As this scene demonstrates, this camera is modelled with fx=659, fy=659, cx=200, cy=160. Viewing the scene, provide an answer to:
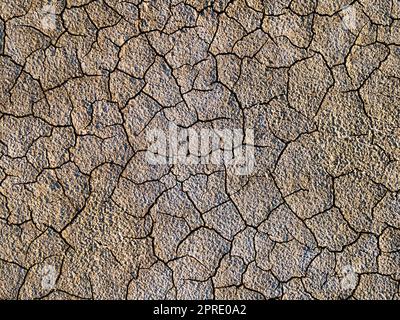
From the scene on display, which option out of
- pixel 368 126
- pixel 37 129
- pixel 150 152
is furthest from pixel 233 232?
pixel 37 129

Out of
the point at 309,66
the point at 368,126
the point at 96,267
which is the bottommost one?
the point at 96,267

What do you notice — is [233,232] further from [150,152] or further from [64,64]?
[64,64]

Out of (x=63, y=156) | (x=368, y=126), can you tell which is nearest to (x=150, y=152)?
(x=63, y=156)

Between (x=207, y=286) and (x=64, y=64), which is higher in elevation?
(x=64, y=64)

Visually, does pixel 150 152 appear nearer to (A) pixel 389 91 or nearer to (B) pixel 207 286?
(B) pixel 207 286

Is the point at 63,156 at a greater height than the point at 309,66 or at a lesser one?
lesser
